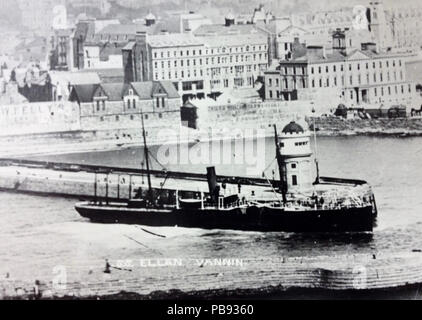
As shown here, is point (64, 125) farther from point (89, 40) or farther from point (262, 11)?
point (262, 11)

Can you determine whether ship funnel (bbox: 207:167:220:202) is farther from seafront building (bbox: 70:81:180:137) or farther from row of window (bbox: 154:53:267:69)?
row of window (bbox: 154:53:267:69)

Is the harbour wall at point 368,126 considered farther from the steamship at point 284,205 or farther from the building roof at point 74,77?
the building roof at point 74,77

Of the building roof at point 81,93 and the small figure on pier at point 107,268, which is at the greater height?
the building roof at point 81,93

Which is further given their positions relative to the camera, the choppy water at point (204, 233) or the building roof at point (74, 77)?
the building roof at point (74, 77)

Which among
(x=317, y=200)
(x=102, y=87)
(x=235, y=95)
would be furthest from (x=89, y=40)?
(x=317, y=200)

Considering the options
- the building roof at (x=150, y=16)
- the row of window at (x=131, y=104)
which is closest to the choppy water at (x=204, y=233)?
the row of window at (x=131, y=104)

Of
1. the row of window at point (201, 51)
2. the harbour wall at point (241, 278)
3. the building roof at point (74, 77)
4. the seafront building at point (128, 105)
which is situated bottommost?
the harbour wall at point (241, 278)

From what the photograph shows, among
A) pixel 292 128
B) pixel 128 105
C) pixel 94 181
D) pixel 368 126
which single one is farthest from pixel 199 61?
pixel 368 126
